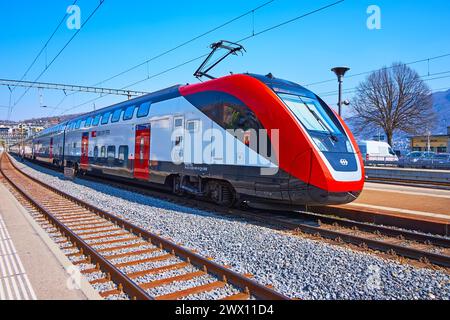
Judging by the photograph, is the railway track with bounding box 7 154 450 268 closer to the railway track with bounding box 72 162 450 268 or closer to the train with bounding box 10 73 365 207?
the railway track with bounding box 72 162 450 268

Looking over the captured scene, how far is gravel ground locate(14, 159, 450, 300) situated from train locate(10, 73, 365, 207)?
40.5 inches

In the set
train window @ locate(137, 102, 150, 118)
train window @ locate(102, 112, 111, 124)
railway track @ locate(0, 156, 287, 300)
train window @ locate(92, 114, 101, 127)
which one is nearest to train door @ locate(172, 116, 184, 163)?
train window @ locate(137, 102, 150, 118)

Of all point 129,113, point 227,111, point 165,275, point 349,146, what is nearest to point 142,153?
point 129,113

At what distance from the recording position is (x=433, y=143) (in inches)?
2228

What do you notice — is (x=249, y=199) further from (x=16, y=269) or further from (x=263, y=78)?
(x=16, y=269)

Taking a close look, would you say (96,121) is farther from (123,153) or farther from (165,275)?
(165,275)

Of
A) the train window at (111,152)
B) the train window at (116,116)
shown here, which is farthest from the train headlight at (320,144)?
the train window at (111,152)

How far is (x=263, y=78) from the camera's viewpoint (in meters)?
8.17

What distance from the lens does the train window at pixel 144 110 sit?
1209 centimetres

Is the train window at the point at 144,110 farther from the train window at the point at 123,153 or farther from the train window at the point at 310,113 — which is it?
the train window at the point at 310,113

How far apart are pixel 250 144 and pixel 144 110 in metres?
5.78

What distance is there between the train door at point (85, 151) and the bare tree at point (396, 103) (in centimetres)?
3535

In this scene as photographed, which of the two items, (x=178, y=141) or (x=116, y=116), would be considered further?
Answer: (x=116, y=116)

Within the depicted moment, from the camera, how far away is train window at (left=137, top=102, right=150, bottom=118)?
12086 millimetres
